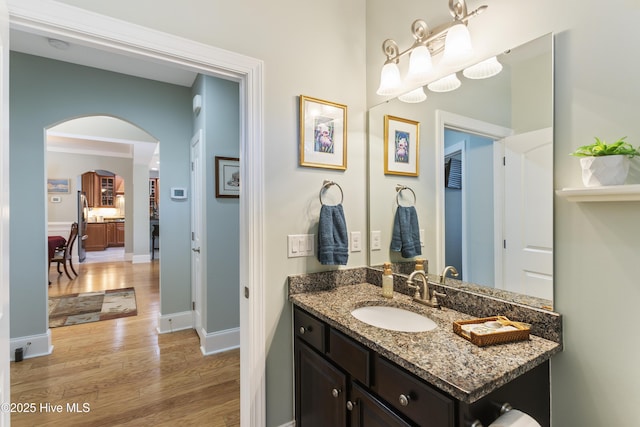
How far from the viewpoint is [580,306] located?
3.30ft

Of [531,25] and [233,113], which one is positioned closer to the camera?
[531,25]

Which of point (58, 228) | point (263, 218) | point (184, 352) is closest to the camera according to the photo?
point (263, 218)

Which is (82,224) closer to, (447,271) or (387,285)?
(387,285)

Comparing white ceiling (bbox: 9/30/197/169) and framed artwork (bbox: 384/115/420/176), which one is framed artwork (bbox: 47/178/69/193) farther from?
framed artwork (bbox: 384/115/420/176)

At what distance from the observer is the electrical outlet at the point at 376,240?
73.0 inches

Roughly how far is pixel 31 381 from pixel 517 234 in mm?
3477

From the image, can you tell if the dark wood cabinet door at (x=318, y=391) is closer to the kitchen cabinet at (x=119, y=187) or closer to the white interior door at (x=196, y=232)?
the white interior door at (x=196, y=232)

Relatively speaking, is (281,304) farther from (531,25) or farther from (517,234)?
(531,25)

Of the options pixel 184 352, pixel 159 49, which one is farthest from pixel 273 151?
pixel 184 352

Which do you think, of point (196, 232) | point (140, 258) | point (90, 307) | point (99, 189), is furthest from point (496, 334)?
point (99, 189)

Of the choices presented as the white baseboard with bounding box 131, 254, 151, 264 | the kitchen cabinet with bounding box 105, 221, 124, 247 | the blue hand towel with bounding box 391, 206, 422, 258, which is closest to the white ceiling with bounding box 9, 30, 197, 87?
the blue hand towel with bounding box 391, 206, 422, 258

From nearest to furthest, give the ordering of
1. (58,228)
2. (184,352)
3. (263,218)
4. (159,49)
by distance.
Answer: (159,49)
(263,218)
(184,352)
(58,228)

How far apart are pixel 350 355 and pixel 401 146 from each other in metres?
1.17

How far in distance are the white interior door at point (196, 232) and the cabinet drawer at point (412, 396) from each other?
7.57ft
